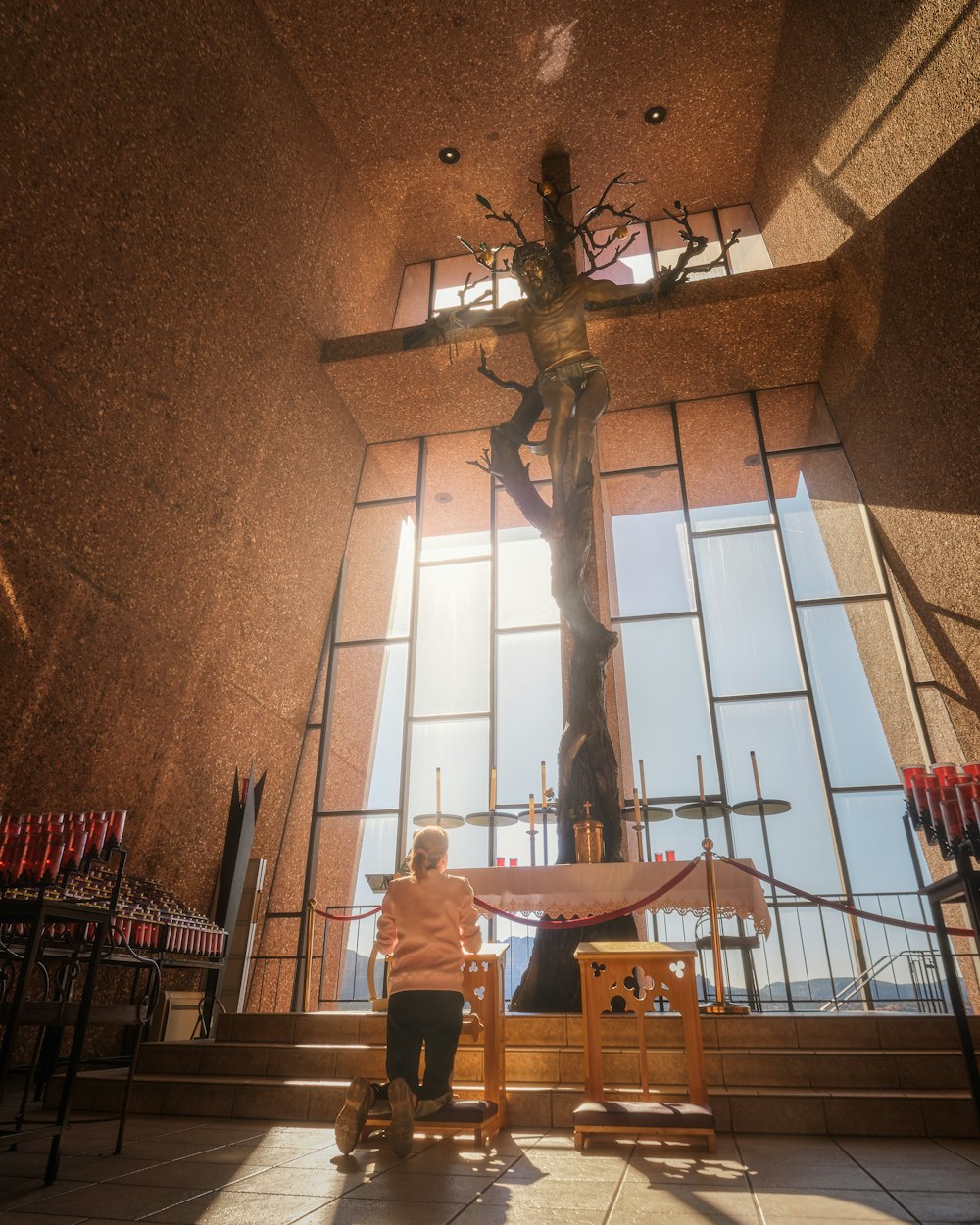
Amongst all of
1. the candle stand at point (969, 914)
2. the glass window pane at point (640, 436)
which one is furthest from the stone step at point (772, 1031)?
the glass window pane at point (640, 436)

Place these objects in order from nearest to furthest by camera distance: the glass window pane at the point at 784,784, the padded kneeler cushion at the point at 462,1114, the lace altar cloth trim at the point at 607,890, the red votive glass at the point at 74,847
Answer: the padded kneeler cushion at the point at 462,1114 < the red votive glass at the point at 74,847 < the lace altar cloth trim at the point at 607,890 < the glass window pane at the point at 784,784

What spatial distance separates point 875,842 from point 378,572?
5236 mm

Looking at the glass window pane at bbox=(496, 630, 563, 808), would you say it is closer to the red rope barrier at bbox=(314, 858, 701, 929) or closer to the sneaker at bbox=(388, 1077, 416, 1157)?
the red rope barrier at bbox=(314, 858, 701, 929)

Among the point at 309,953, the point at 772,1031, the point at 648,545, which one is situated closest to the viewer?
the point at 772,1031

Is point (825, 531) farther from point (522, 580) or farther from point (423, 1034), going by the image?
point (423, 1034)

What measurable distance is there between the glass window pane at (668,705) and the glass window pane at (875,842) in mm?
1107

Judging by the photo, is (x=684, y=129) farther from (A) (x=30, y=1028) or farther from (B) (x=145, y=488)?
(A) (x=30, y=1028)

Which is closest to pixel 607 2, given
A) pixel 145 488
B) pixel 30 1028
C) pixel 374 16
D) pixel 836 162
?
pixel 374 16

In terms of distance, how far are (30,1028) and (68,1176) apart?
2616mm

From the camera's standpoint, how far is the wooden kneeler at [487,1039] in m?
2.68

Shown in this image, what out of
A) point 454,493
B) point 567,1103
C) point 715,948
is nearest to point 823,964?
point 715,948

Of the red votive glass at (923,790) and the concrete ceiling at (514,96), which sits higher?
the concrete ceiling at (514,96)

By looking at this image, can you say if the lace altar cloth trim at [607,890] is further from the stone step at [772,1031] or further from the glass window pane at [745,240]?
the glass window pane at [745,240]

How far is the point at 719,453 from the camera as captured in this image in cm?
832
